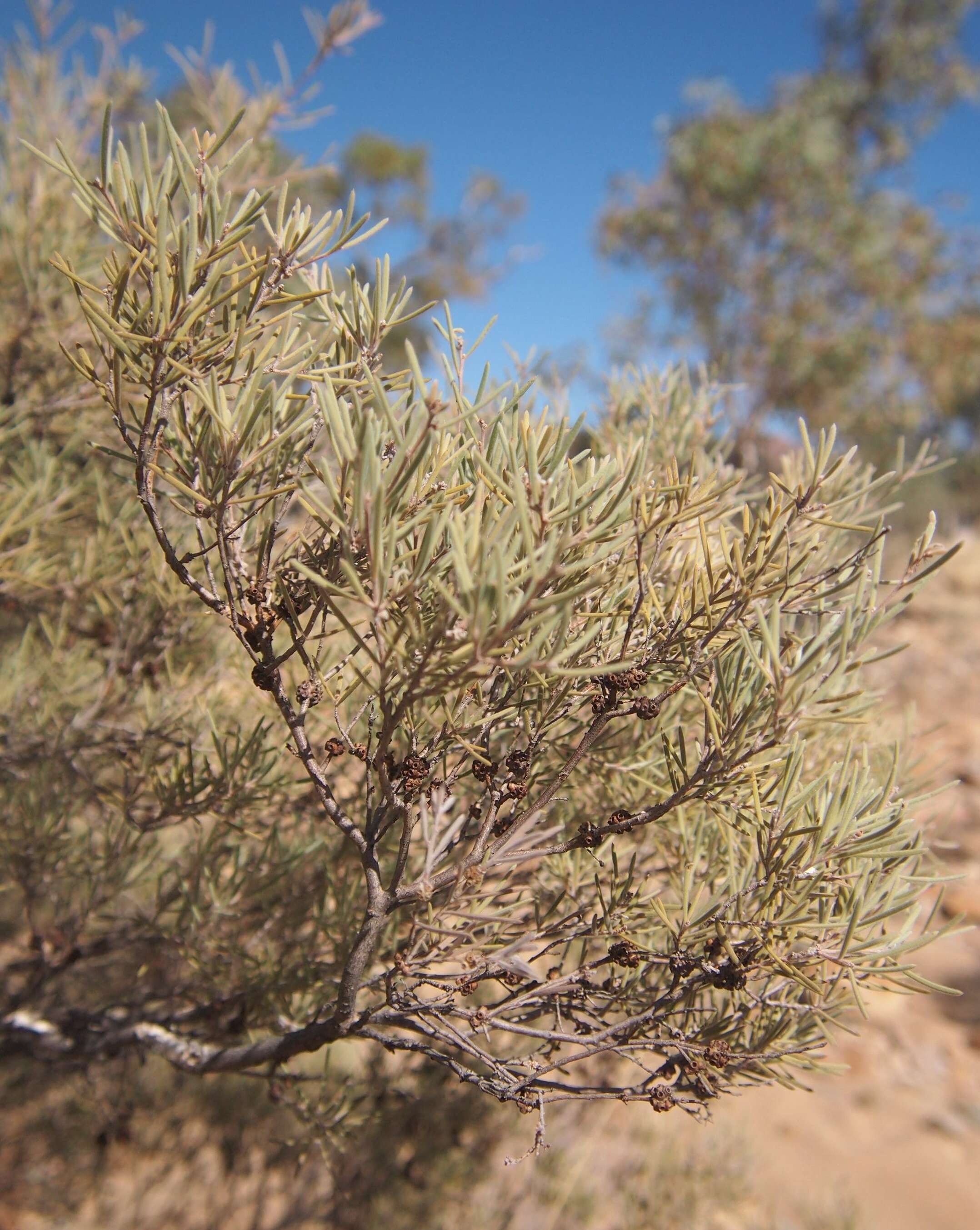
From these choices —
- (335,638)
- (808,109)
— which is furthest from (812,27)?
(335,638)

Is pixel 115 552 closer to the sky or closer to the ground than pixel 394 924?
closer to the sky

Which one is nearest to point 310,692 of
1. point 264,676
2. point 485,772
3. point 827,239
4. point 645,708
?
point 264,676

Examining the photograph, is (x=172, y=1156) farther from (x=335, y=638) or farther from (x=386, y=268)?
(x=386, y=268)

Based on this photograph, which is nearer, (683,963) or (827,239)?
(683,963)

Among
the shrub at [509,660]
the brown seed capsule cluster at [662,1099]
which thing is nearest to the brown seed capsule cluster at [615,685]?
the shrub at [509,660]

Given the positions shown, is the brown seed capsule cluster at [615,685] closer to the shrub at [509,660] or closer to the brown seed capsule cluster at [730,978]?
the shrub at [509,660]

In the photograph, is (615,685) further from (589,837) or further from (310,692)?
(310,692)

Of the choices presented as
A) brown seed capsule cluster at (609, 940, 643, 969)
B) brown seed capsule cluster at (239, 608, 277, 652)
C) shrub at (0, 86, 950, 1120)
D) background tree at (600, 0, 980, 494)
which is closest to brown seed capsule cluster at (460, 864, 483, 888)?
shrub at (0, 86, 950, 1120)
